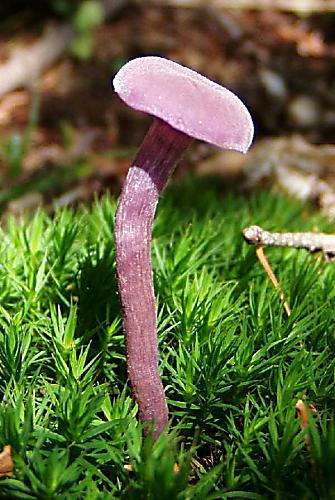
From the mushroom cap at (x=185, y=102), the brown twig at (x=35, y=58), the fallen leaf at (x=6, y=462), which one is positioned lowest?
the brown twig at (x=35, y=58)

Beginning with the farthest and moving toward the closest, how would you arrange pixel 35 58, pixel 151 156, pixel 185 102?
pixel 35 58 < pixel 151 156 < pixel 185 102

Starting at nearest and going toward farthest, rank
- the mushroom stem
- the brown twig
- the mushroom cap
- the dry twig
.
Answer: the mushroom cap → the mushroom stem → the brown twig → the dry twig

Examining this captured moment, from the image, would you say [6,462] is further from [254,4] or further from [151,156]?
[254,4]

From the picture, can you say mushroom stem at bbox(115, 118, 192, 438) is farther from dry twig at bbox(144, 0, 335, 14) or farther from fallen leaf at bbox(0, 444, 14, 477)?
dry twig at bbox(144, 0, 335, 14)

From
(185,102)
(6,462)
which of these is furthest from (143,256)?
(6,462)

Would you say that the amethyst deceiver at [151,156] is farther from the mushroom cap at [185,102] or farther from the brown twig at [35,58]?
the brown twig at [35,58]

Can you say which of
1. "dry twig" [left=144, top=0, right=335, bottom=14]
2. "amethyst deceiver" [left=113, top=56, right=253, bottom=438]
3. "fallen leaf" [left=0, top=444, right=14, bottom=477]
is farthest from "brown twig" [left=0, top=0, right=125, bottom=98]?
"fallen leaf" [left=0, top=444, right=14, bottom=477]

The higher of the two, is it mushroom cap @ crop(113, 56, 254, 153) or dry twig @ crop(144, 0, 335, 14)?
mushroom cap @ crop(113, 56, 254, 153)

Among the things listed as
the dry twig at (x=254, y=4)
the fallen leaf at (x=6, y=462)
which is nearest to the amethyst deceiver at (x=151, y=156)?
the fallen leaf at (x=6, y=462)
